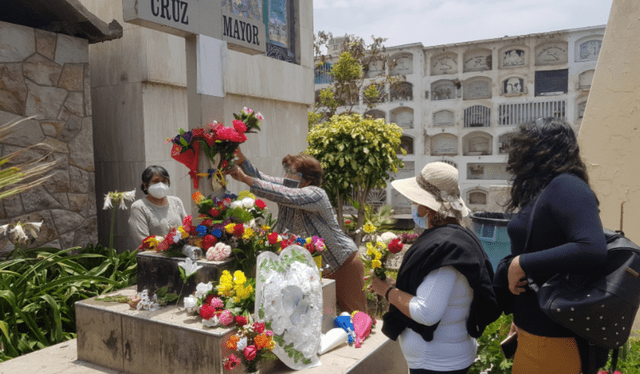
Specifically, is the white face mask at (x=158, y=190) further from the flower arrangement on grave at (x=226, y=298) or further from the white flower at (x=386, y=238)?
the white flower at (x=386, y=238)

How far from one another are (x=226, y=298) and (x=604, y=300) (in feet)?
5.52

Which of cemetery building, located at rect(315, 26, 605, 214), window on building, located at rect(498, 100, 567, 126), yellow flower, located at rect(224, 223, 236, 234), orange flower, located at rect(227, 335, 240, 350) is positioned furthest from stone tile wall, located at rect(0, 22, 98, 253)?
window on building, located at rect(498, 100, 567, 126)

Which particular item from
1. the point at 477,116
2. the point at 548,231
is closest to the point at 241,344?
the point at 548,231

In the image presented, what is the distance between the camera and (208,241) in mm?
2666

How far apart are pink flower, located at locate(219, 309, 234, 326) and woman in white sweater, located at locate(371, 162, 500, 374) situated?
78cm

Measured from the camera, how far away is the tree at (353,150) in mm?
8023

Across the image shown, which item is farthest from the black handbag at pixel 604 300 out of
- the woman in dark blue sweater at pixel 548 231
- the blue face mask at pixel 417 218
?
the blue face mask at pixel 417 218

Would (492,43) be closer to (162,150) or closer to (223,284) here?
(162,150)

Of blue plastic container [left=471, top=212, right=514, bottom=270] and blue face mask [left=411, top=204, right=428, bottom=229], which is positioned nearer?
blue face mask [left=411, top=204, right=428, bottom=229]

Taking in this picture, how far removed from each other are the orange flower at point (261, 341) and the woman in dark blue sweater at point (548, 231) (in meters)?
1.08

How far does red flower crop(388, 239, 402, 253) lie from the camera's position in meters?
1.96

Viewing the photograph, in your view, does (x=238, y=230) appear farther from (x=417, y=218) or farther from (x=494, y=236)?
(x=494, y=236)

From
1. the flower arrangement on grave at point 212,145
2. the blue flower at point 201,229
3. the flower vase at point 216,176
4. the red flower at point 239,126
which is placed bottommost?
the blue flower at point 201,229

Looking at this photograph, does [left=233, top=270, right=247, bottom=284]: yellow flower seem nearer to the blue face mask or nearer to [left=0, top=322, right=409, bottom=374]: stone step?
[left=0, top=322, right=409, bottom=374]: stone step
